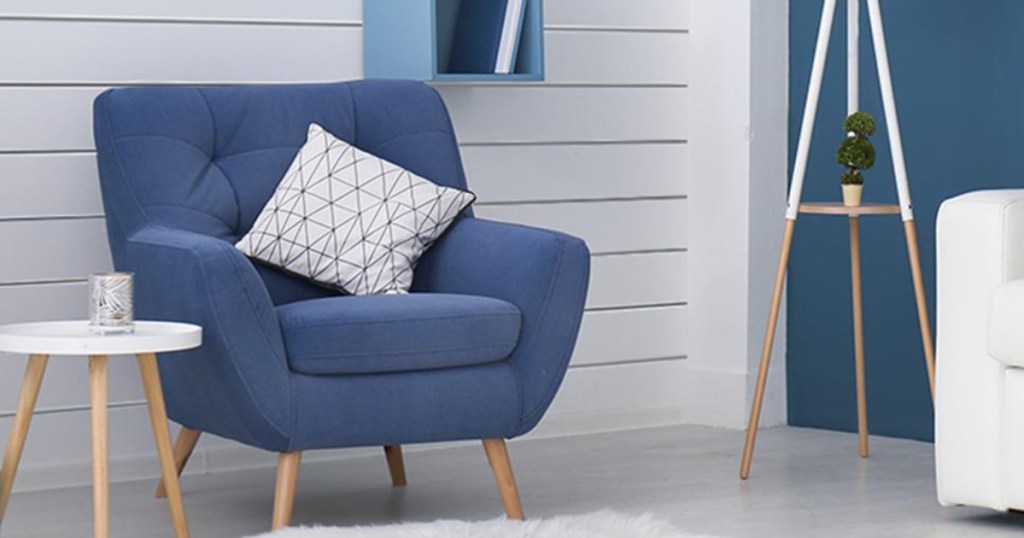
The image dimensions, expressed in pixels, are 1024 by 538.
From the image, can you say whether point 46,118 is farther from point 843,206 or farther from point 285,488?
point 843,206

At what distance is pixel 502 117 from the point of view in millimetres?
4125

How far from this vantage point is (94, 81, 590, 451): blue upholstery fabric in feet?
9.31

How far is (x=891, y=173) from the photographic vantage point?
13.4ft

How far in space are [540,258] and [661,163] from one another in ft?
4.56

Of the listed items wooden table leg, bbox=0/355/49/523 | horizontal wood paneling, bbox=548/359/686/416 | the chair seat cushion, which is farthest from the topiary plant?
wooden table leg, bbox=0/355/49/523

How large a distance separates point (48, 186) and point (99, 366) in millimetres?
1000

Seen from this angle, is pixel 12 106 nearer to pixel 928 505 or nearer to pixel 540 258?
pixel 540 258

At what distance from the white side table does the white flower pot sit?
1.58 meters

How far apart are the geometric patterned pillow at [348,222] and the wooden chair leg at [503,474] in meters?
0.40

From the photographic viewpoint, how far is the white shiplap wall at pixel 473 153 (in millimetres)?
3564

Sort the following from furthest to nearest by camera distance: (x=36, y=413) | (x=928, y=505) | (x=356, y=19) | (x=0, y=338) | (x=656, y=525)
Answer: (x=356, y=19), (x=36, y=413), (x=928, y=505), (x=656, y=525), (x=0, y=338)

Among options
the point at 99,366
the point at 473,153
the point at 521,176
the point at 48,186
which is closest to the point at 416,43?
the point at 473,153

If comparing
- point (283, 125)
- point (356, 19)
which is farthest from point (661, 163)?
point (283, 125)

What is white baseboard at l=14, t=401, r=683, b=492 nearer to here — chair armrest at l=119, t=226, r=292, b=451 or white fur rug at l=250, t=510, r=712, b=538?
chair armrest at l=119, t=226, r=292, b=451
